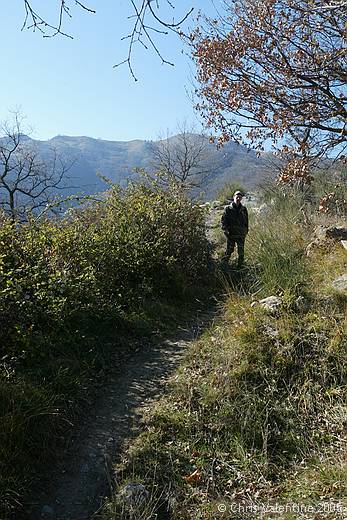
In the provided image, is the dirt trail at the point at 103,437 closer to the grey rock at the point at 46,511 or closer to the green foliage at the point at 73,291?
the grey rock at the point at 46,511

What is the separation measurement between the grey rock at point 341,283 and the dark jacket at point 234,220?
374cm

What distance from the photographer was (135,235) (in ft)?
26.3

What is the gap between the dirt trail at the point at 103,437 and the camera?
3506 millimetres

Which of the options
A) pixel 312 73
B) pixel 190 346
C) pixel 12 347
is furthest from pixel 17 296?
pixel 312 73

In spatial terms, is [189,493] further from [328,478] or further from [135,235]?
[135,235]

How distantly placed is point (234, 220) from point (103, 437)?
6.26m

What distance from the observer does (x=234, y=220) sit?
955 cm

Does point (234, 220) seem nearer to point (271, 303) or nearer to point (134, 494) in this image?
point (271, 303)

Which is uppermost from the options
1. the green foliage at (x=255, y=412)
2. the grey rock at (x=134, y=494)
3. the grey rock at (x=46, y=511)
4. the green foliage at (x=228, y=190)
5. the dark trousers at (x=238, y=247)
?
the green foliage at (x=228, y=190)

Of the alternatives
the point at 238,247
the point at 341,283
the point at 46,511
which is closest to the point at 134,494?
the point at 46,511

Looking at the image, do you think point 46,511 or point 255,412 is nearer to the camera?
point 46,511

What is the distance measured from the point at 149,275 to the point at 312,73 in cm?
433

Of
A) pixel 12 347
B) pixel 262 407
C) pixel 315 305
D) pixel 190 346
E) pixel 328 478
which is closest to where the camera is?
pixel 328 478

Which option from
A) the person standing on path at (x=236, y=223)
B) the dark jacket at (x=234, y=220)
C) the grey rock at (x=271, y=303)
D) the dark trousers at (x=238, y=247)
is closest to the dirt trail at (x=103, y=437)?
the grey rock at (x=271, y=303)
